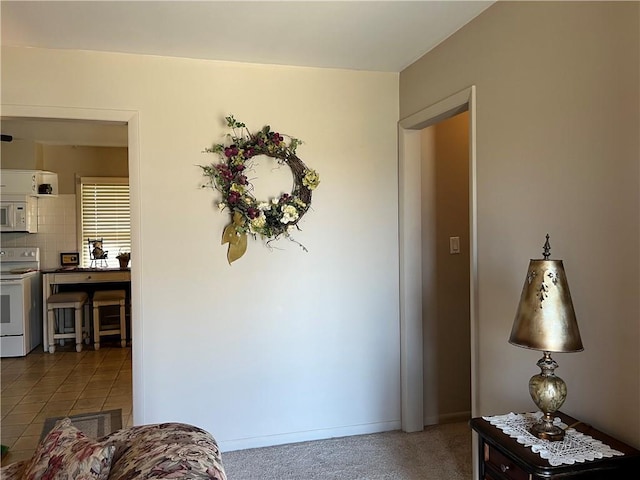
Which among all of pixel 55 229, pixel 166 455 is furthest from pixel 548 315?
pixel 55 229

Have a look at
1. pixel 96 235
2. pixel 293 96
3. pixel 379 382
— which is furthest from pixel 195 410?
pixel 96 235

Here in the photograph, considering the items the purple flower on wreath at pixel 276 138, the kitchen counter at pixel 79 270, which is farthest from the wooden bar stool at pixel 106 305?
the purple flower on wreath at pixel 276 138

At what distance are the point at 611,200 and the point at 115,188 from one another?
607 cm

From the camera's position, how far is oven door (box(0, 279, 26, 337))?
523 centimetres

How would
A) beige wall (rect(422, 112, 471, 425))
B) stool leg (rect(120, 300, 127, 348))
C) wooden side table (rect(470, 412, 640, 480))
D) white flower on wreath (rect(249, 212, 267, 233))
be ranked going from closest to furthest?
wooden side table (rect(470, 412, 640, 480))
white flower on wreath (rect(249, 212, 267, 233))
beige wall (rect(422, 112, 471, 425))
stool leg (rect(120, 300, 127, 348))

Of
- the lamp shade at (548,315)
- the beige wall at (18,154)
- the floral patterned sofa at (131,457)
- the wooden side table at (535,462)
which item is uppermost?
the beige wall at (18,154)

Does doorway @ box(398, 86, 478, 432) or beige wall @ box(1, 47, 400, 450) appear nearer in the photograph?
beige wall @ box(1, 47, 400, 450)

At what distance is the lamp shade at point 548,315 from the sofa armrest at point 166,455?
1084 millimetres

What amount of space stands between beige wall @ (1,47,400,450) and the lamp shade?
67.9 inches

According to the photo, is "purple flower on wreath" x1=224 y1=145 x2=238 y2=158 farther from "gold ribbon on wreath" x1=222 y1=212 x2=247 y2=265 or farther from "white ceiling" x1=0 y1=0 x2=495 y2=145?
"white ceiling" x1=0 y1=0 x2=495 y2=145

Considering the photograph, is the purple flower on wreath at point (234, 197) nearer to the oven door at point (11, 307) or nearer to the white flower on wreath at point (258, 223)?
the white flower on wreath at point (258, 223)

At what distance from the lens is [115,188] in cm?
645

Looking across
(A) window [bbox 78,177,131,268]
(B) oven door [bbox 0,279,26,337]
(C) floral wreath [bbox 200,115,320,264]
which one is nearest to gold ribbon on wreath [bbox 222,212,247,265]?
(C) floral wreath [bbox 200,115,320,264]

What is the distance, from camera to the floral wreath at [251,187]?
302 cm
